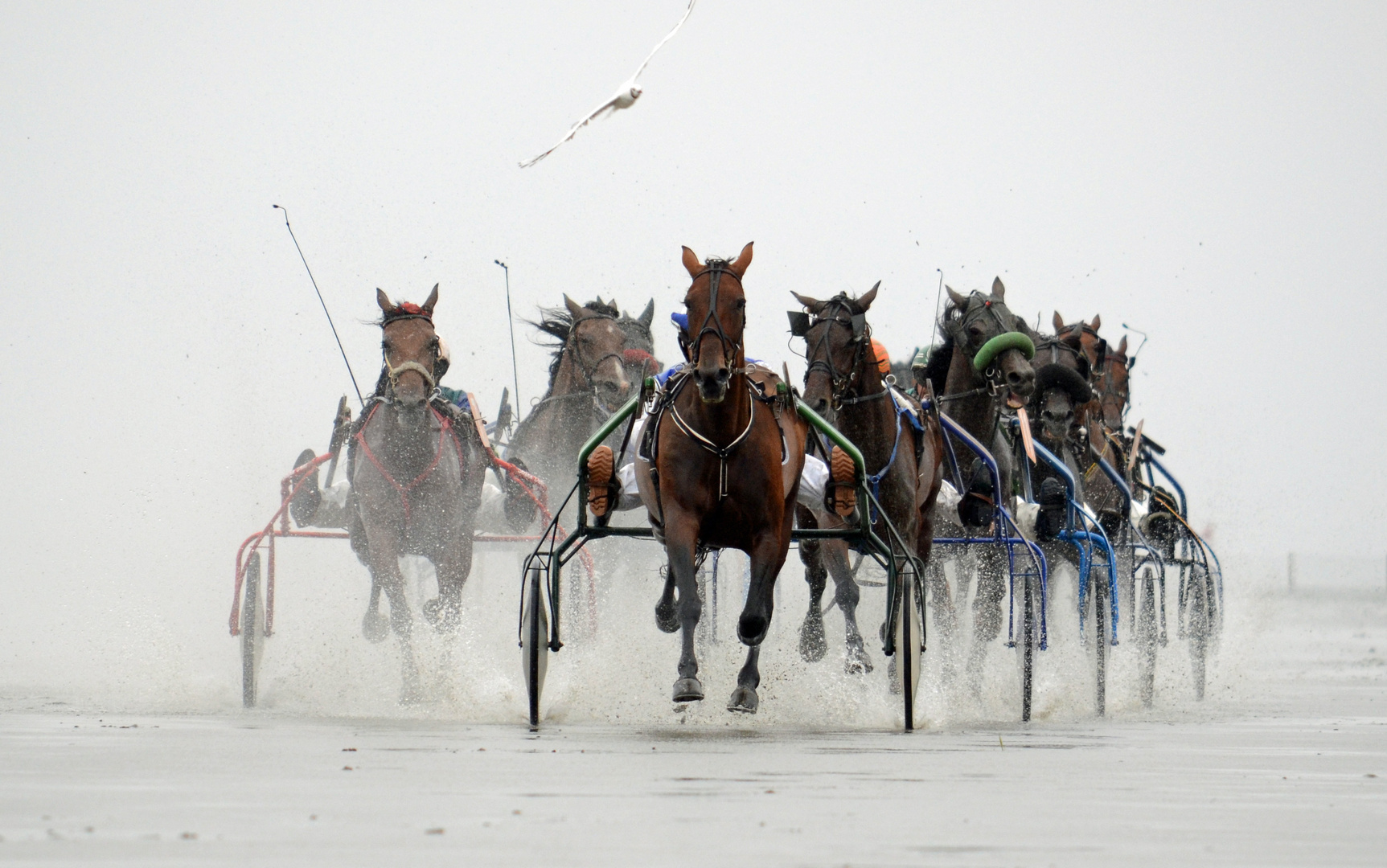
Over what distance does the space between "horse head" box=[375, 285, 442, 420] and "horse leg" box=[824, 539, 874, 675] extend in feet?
10.0

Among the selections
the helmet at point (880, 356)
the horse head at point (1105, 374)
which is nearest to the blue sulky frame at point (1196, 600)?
the horse head at point (1105, 374)

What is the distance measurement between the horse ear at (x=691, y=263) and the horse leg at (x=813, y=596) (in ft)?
7.32

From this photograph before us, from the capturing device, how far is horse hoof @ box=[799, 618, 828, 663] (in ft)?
37.3

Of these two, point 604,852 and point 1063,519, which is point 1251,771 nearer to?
point 604,852

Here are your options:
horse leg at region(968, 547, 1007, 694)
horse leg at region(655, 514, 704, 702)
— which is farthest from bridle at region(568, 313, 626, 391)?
horse leg at region(655, 514, 704, 702)

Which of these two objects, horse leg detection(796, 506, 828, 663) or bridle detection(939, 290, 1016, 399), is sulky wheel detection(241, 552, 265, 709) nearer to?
horse leg detection(796, 506, 828, 663)

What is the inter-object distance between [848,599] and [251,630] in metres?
4.09

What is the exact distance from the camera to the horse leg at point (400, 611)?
1198 cm

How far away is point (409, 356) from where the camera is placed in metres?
13.3

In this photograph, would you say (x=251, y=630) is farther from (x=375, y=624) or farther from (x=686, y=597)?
(x=686, y=597)

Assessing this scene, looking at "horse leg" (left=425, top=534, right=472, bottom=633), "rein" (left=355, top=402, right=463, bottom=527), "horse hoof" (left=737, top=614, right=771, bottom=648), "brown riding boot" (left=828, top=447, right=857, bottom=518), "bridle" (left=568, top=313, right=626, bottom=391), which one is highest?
"bridle" (left=568, top=313, right=626, bottom=391)

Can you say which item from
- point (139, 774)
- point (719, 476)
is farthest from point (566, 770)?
point (719, 476)

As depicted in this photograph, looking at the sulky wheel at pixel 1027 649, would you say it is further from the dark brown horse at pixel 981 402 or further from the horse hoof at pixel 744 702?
the horse hoof at pixel 744 702

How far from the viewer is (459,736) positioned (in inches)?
337
